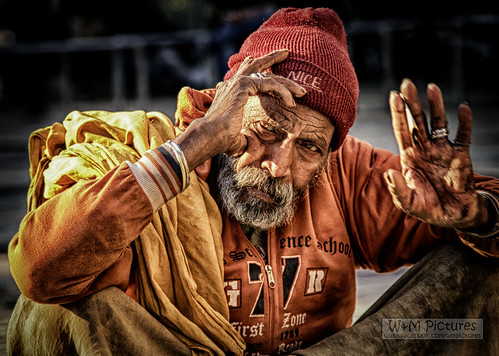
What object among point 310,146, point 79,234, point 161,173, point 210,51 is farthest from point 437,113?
point 210,51

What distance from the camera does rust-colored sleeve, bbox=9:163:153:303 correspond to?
191 cm

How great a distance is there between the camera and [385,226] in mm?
2719

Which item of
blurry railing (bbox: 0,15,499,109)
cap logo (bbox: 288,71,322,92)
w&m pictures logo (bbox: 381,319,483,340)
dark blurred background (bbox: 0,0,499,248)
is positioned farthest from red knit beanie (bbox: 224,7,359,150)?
blurry railing (bbox: 0,15,499,109)

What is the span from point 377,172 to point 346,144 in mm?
234

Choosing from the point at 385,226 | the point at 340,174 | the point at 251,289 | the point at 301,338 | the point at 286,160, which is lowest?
the point at 301,338

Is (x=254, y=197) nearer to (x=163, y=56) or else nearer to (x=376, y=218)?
(x=376, y=218)

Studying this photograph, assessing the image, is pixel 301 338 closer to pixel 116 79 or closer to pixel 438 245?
pixel 438 245

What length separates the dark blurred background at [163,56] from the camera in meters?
8.24

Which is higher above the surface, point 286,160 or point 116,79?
point 286,160

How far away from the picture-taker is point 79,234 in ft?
6.23

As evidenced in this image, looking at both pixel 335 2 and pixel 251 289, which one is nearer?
pixel 251 289

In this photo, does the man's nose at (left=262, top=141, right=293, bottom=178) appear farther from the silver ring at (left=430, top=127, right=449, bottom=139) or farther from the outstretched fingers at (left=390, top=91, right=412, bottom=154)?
the silver ring at (left=430, top=127, right=449, bottom=139)

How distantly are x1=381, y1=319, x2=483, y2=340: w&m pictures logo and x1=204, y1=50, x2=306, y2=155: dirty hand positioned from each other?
3.27 feet

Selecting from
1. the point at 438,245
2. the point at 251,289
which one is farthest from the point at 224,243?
the point at 438,245
